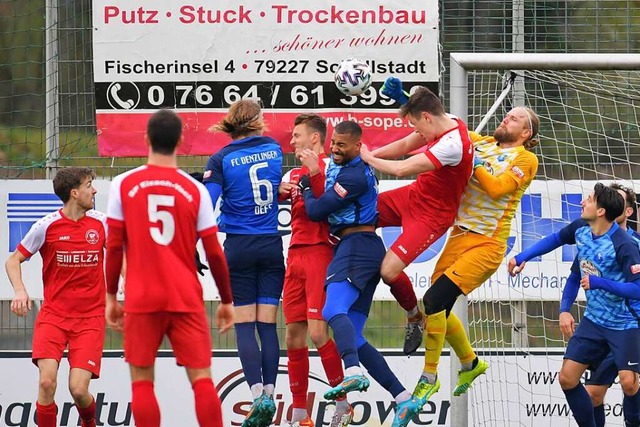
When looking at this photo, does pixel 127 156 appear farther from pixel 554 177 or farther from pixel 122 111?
pixel 554 177

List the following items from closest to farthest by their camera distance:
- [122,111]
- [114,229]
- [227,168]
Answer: [114,229], [227,168], [122,111]

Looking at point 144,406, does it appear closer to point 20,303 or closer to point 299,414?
point 299,414

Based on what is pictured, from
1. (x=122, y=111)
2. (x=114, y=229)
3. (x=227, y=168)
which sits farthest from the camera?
(x=122, y=111)

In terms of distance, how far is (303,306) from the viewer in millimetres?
8172

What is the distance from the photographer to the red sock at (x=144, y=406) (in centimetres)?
628

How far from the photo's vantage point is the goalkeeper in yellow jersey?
7.96 m

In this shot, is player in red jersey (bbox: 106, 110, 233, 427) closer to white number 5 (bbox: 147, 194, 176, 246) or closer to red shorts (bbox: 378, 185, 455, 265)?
white number 5 (bbox: 147, 194, 176, 246)

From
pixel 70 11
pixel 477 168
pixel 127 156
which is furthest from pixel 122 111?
pixel 477 168

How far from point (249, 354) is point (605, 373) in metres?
2.77

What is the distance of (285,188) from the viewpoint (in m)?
8.01

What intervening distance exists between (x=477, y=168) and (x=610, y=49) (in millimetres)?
2977

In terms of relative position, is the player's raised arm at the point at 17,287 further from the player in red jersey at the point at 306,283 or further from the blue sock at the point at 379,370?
the blue sock at the point at 379,370

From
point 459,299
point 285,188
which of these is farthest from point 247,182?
point 459,299

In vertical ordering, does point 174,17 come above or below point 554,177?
above
